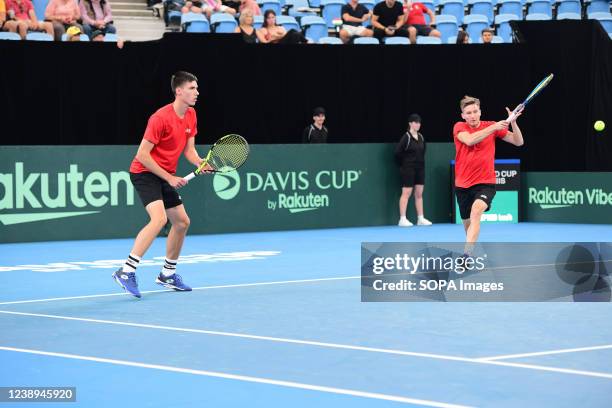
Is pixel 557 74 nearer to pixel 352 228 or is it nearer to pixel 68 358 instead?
pixel 352 228

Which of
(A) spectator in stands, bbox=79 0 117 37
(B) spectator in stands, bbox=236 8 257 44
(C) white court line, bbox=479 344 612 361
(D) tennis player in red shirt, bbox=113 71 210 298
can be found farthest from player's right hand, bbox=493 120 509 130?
(A) spectator in stands, bbox=79 0 117 37

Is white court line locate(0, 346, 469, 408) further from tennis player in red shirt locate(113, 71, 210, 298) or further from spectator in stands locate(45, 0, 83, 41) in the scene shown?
spectator in stands locate(45, 0, 83, 41)

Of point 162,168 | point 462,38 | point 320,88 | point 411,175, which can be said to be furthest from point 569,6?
point 162,168

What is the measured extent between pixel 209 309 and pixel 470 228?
336 centimetres

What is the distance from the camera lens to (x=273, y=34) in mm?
19609

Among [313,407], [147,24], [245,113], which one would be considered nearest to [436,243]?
[245,113]

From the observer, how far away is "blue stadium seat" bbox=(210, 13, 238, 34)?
64.8ft

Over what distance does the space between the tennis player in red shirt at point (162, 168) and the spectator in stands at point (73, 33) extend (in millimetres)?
8213

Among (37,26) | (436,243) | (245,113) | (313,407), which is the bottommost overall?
(313,407)

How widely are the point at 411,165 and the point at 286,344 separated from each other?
41.2 feet

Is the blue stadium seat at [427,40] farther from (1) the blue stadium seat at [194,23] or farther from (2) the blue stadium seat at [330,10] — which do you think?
(1) the blue stadium seat at [194,23]

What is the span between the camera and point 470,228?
36.4ft

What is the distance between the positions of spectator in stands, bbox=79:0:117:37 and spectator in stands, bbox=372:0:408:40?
204 inches

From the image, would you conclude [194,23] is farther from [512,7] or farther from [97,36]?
[512,7]
